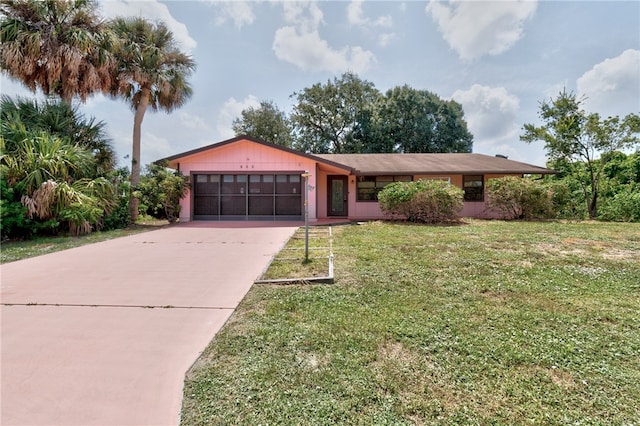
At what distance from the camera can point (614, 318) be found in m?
2.93

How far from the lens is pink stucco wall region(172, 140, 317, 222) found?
1234cm

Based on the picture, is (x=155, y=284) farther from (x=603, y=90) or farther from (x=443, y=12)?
(x=603, y=90)

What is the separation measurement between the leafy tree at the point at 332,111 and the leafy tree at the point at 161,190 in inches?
688

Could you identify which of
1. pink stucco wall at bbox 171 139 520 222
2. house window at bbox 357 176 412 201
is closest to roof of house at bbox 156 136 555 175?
pink stucco wall at bbox 171 139 520 222

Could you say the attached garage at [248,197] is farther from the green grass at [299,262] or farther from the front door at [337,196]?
the green grass at [299,262]

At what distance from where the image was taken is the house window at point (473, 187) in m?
13.5

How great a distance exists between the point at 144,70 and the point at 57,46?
2.68 m

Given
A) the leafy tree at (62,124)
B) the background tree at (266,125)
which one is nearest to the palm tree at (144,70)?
the leafy tree at (62,124)

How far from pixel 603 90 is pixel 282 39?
15.8 m

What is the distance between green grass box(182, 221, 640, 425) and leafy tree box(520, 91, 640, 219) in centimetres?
1320

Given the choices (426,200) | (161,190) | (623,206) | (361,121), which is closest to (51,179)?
(161,190)

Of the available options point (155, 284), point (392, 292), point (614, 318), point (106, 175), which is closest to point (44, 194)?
point (106, 175)

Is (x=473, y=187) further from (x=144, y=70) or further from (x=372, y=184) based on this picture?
(x=144, y=70)

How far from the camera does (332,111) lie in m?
27.2
